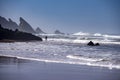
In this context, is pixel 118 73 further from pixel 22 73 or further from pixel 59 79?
pixel 22 73

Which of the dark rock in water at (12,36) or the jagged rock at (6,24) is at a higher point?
the jagged rock at (6,24)

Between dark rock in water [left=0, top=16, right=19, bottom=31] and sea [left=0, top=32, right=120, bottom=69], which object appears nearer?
sea [left=0, top=32, right=120, bottom=69]

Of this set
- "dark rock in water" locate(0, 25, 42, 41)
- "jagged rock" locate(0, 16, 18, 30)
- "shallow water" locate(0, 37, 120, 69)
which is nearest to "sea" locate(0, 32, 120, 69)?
"shallow water" locate(0, 37, 120, 69)

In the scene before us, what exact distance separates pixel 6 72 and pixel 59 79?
8.49ft

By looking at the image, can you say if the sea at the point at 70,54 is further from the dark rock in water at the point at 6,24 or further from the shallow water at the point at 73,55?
the dark rock in water at the point at 6,24

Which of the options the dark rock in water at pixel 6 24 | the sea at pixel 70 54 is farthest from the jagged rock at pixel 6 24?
the sea at pixel 70 54

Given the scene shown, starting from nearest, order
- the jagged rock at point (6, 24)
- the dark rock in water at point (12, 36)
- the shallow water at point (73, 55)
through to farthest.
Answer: the shallow water at point (73, 55)
the dark rock in water at point (12, 36)
the jagged rock at point (6, 24)

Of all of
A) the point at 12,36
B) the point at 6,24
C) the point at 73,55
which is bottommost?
the point at 73,55

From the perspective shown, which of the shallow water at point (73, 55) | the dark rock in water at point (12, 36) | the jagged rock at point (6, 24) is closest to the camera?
the shallow water at point (73, 55)

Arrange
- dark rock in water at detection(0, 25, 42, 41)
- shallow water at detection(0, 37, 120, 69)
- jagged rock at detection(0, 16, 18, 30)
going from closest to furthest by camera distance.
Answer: shallow water at detection(0, 37, 120, 69)
dark rock in water at detection(0, 25, 42, 41)
jagged rock at detection(0, 16, 18, 30)

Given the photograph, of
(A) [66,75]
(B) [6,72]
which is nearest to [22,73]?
(B) [6,72]

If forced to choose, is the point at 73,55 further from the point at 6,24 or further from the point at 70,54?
the point at 6,24

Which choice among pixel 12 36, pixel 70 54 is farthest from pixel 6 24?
pixel 70 54

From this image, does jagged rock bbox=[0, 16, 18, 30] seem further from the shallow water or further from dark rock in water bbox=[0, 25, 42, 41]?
the shallow water
